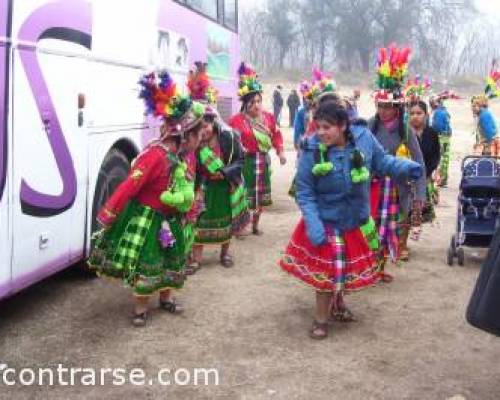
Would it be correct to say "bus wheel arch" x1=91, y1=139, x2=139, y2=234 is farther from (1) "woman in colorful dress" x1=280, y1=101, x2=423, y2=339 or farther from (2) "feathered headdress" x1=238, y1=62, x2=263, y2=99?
(1) "woman in colorful dress" x1=280, y1=101, x2=423, y2=339

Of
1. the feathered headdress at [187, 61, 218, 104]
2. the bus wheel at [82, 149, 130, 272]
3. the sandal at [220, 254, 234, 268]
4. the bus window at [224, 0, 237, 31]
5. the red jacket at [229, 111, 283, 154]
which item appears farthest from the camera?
the bus window at [224, 0, 237, 31]

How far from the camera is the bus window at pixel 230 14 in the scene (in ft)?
34.2

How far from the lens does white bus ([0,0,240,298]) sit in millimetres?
4484

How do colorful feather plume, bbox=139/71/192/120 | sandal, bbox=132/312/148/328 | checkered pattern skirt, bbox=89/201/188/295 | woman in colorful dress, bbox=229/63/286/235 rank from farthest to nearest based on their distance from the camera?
woman in colorful dress, bbox=229/63/286/235, sandal, bbox=132/312/148/328, checkered pattern skirt, bbox=89/201/188/295, colorful feather plume, bbox=139/71/192/120

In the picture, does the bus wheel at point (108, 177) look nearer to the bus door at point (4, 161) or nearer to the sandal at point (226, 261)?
the sandal at point (226, 261)

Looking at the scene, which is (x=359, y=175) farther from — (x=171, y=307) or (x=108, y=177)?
(x=108, y=177)

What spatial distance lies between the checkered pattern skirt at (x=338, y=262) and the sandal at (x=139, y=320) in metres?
1.13

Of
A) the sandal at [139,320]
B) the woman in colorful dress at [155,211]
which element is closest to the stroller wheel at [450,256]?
the woman in colorful dress at [155,211]

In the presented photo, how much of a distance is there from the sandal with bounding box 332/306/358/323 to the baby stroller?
2.11 m

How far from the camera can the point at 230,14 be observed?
10.7 meters

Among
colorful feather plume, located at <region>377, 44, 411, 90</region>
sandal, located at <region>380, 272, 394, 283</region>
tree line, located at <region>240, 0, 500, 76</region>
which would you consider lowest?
sandal, located at <region>380, 272, 394, 283</region>

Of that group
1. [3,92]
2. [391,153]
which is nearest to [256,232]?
[391,153]

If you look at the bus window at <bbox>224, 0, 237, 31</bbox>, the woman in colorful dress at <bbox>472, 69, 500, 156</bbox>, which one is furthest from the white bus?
the woman in colorful dress at <bbox>472, 69, 500, 156</bbox>

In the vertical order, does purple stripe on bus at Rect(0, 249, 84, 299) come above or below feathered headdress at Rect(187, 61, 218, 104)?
below
